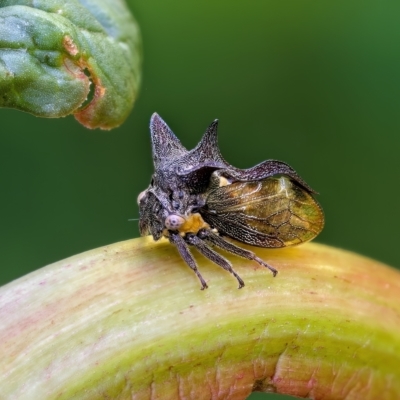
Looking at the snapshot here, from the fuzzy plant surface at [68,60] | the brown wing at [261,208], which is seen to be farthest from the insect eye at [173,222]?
the fuzzy plant surface at [68,60]

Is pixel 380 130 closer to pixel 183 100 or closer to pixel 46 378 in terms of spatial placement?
pixel 183 100

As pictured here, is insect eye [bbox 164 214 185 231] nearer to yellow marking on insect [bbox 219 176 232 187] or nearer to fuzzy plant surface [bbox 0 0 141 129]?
yellow marking on insect [bbox 219 176 232 187]

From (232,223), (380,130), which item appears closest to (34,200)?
(380,130)

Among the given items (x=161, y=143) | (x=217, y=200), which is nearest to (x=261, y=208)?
(x=217, y=200)

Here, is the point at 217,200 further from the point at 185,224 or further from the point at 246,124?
the point at 246,124

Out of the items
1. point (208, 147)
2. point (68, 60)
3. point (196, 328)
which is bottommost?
point (196, 328)

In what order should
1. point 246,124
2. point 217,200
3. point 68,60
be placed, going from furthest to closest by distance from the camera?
point 246,124
point 217,200
point 68,60
